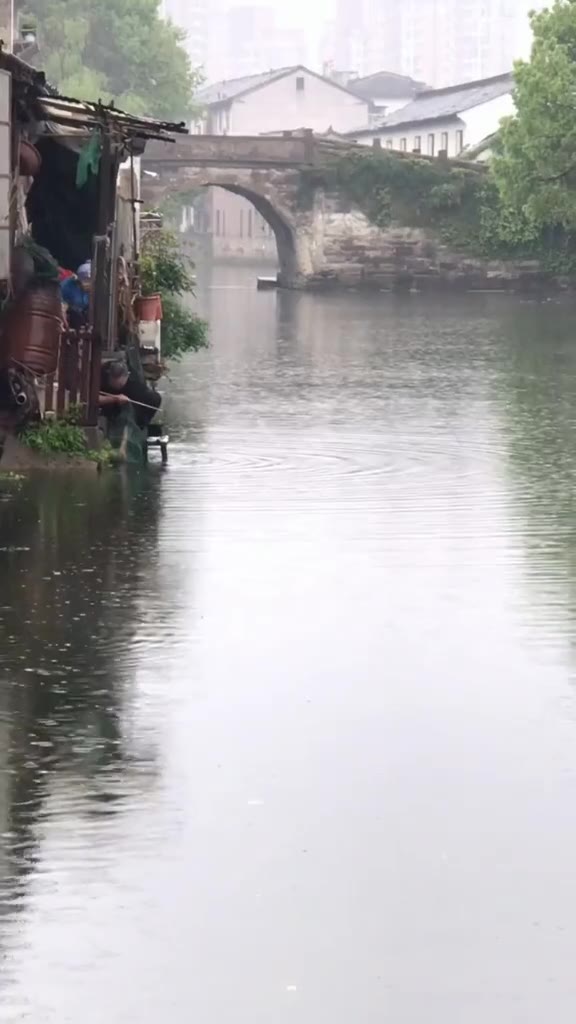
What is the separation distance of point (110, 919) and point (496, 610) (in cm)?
531

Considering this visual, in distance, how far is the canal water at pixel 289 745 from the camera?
6324mm

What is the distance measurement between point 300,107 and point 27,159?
332ft

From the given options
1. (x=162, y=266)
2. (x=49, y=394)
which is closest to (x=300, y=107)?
(x=162, y=266)

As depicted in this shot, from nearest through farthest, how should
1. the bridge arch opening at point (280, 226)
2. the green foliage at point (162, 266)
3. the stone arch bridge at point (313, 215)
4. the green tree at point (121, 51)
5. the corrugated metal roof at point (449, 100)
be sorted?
the green foliage at point (162, 266), the stone arch bridge at point (313, 215), the bridge arch opening at point (280, 226), the green tree at point (121, 51), the corrugated metal roof at point (449, 100)

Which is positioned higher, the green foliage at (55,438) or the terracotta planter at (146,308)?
the terracotta planter at (146,308)

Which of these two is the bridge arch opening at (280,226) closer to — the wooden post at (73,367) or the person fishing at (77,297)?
the person fishing at (77,297)

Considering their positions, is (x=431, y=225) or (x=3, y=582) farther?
(x=431, y=225)

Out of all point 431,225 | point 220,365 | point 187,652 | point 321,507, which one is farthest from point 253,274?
point 187,652

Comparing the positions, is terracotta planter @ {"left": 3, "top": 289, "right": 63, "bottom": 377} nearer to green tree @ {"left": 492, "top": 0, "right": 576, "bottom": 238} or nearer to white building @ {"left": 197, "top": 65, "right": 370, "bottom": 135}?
green tree @ {"left": 492, "top": 0, "right": 576, "bottom": 238}

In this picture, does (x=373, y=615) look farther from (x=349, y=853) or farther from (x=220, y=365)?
(x=220, y=365)

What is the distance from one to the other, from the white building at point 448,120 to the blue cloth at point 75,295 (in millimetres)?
59195

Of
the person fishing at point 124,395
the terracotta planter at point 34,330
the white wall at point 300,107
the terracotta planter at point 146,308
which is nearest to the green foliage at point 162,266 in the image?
the terracotta planter at point 146,308

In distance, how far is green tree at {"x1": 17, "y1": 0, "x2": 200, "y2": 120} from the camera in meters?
80.1

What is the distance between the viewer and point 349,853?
24.1 ft
